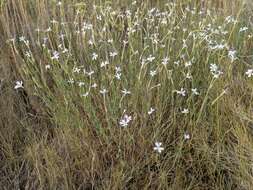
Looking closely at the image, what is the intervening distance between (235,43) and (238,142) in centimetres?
72

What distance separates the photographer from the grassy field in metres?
1.78

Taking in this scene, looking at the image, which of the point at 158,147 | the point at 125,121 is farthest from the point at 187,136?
the point at 125,121

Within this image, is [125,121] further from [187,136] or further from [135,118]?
[187,136]

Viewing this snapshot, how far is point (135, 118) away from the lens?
1.77m

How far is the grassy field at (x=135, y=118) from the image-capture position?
5.83 ft

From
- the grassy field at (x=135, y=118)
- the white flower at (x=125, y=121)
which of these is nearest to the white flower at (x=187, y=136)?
the grassy field at (x=135, y=118)

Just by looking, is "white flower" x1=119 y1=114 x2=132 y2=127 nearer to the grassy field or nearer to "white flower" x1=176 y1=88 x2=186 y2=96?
the grassy field

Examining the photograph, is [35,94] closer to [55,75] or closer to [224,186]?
[55,75]

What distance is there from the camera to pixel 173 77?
1.93 metres

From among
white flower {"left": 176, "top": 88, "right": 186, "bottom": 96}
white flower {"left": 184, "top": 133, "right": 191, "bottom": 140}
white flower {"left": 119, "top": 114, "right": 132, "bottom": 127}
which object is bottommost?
white flower {"left": 184, "top": 133, "right": 191, "bottom": 140}

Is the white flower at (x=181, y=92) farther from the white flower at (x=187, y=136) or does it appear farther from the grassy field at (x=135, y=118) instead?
the white flower at (x=187, y=136)

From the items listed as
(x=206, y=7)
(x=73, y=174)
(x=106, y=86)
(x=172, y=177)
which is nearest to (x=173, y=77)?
(x=106, y=86)

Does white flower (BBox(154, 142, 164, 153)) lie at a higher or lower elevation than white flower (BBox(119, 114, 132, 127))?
lower

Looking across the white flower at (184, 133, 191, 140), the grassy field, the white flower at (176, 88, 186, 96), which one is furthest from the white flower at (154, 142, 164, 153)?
the white flower at (176, 88, 186, 96)
